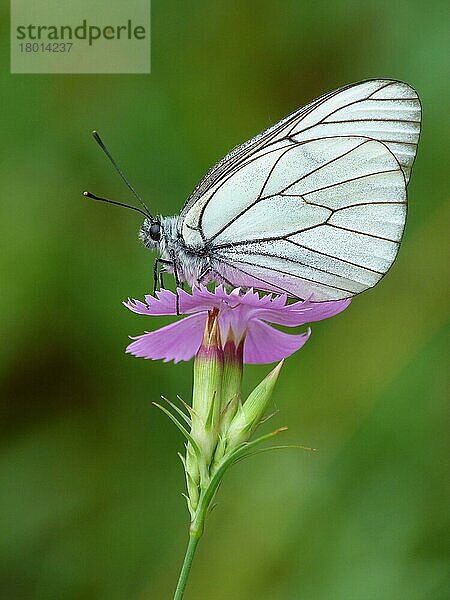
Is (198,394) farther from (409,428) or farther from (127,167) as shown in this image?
(127,167)

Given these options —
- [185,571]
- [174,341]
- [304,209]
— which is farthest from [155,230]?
[185,571]

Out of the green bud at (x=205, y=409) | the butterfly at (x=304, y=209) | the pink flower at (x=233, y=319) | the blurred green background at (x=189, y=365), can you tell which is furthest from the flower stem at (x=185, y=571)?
the blurred green background at (x=189, y=365)

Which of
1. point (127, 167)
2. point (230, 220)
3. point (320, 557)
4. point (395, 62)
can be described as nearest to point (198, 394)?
point (230, 220)

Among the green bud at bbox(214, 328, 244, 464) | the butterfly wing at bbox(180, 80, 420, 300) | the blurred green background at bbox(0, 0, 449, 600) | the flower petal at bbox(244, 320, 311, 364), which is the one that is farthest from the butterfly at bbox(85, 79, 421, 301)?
the blurred green background at bbox(0, 0, 449, 600)

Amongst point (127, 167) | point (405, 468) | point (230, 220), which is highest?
point (127, 167)

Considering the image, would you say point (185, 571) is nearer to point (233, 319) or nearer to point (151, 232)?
point (233, 319)

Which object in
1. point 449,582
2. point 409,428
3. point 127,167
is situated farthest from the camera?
point 127,167

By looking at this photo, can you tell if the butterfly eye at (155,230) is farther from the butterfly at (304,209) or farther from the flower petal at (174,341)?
the flower petal at (174,341)
